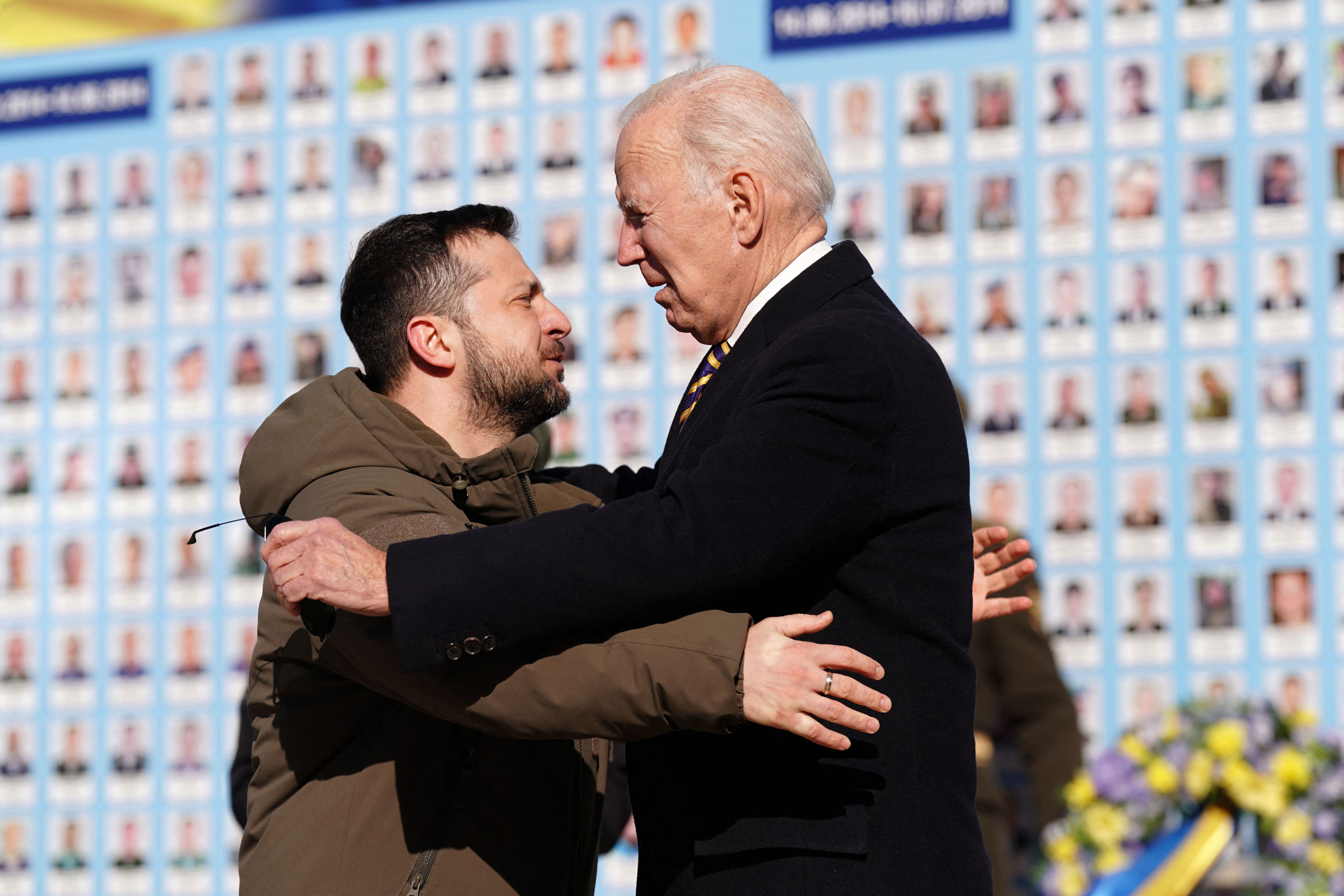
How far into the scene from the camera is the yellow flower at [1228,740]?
3447mm

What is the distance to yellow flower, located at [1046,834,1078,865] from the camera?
3678 mm

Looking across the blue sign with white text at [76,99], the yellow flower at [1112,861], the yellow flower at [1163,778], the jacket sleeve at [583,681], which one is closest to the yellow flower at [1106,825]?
the yellow flower at [1112,861]

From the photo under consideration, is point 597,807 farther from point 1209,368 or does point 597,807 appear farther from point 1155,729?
point 1209,368

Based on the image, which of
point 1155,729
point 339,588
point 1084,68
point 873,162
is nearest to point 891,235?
point 873,162

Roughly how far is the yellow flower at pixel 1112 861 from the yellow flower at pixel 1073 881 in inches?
2.9

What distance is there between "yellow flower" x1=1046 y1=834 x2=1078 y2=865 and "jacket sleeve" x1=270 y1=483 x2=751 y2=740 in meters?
2.18

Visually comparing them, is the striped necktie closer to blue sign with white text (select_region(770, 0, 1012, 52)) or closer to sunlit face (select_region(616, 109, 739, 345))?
sunlit face (select_region(616, 109, 739, 345))

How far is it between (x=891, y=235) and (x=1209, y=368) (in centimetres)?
100

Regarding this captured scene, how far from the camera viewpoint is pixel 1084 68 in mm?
4418

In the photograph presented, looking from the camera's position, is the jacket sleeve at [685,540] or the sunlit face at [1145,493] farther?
the sunlit face at [1145,493]

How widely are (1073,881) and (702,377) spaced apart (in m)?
2.14

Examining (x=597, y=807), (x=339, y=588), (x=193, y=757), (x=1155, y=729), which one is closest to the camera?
(x=339, y=588)

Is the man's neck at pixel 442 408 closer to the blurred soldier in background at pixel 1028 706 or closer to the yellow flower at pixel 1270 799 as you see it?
the blurred soldier in background at pixel 1028 706

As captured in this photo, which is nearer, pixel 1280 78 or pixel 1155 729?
pixel 1155 729
